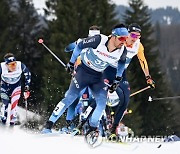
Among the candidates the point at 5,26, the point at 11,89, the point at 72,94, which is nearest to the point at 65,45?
the point at 5,26

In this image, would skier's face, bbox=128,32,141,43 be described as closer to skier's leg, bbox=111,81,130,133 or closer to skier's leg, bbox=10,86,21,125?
skier's leg, bbox=111,81,130,133

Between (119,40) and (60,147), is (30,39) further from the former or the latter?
(60,147)

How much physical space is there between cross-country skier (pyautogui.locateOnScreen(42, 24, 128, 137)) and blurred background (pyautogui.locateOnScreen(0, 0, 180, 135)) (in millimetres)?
18277

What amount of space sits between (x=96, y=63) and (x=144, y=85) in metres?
24.8

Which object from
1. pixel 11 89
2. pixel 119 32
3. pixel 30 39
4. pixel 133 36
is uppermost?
pixel 30 39

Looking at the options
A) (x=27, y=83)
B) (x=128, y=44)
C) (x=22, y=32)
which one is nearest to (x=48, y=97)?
(x=22, y=32)

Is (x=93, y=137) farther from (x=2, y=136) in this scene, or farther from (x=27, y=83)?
(x=27, y=83)

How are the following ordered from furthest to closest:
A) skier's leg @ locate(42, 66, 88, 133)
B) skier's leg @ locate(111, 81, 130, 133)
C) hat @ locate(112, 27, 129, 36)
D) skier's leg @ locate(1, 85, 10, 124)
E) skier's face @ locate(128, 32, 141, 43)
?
skier's leg @ locate(1, 85, 10, 124) < skier's leg @ locate(111, 81, 130, 133) < skier's face @ locate(128, 32, 141, 43) < skier's leg @ locate(42, 66, 88, 133) < hat @ locate(112, 27, 129, 36)

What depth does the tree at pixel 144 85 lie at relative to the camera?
31125 mm

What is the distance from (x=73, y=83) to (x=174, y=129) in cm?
2612

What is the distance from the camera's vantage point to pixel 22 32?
112 ft

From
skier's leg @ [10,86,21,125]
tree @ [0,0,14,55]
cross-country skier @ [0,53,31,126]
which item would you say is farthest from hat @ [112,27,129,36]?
tree @ [0,0,14,55]

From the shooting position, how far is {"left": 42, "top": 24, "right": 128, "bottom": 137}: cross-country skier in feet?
24.4

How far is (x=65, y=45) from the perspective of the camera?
2978 cm
